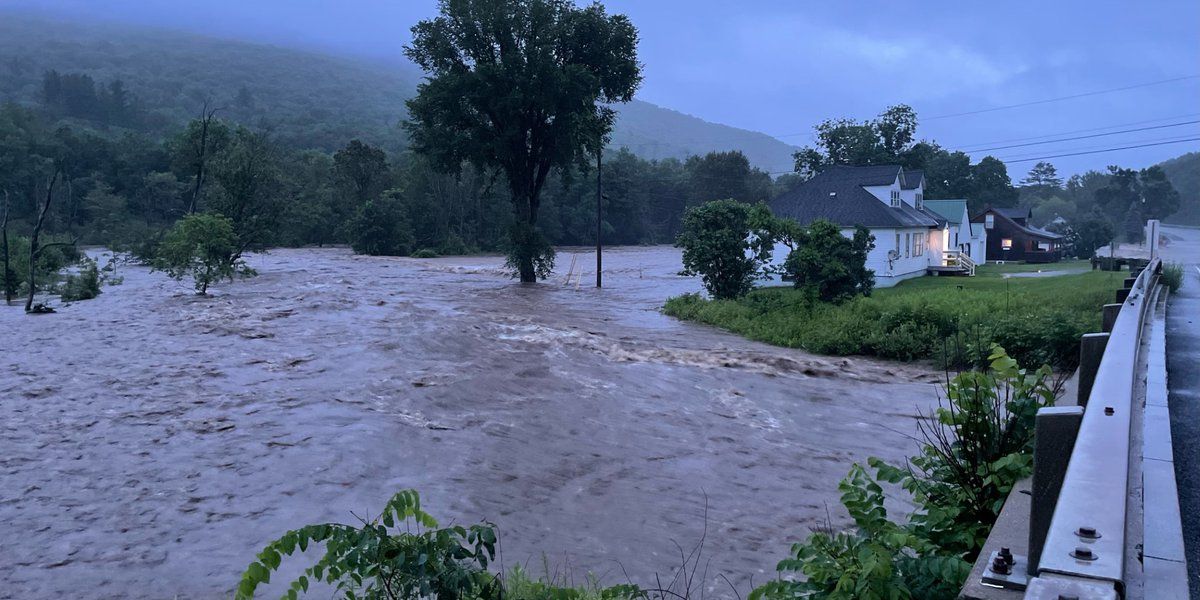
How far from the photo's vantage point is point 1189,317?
13758 millimetres

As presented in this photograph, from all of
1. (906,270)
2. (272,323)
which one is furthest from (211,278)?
(906,270)

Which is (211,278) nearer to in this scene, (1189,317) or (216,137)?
(216,137)

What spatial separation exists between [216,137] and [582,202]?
56962 millimetres

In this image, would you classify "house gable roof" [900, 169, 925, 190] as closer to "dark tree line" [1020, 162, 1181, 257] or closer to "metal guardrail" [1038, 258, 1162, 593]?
"metal guardrail" [1038, 258, 1162, 593]

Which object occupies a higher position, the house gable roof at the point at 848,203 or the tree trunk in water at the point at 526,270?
the house gable roof at the point at 848,203

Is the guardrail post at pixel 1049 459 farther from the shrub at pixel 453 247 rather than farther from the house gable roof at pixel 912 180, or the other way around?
the shrub at pixel 453 247

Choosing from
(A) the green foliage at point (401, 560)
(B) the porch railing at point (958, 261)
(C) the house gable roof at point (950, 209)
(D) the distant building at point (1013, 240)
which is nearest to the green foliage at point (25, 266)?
(A) the green foliage at point (401, 560)

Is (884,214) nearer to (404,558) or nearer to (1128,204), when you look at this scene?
(404,558)

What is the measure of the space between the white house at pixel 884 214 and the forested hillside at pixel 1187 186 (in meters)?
129

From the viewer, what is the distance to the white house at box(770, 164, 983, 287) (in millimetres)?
40875

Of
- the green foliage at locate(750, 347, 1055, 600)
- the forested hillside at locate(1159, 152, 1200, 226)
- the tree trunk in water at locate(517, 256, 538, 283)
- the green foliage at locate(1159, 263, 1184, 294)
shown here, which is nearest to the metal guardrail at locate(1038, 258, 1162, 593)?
the green foliage at locate(750, 347, 1055, 600)

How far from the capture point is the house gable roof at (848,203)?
41.4 meters

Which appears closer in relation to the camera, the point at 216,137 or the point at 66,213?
the point at 216,137

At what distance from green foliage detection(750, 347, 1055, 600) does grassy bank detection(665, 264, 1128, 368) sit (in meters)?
12.3
